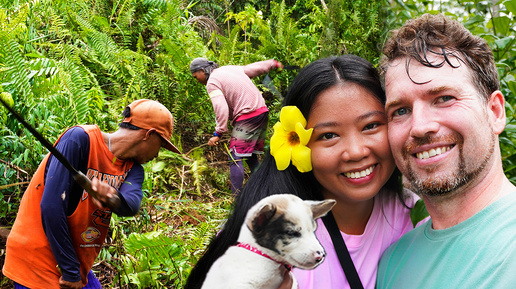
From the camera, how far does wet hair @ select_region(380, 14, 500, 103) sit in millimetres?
1131

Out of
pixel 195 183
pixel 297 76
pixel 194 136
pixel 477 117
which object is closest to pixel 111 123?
pixel 194 136

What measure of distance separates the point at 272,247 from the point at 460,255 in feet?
2.12

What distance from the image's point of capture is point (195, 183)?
1.53m

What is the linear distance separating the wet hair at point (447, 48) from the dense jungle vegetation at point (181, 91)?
13cm

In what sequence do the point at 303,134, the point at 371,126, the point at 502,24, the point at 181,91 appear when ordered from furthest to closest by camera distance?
the point at 181,91, the point at 502,24, the point at 371,126, the point at 303,134

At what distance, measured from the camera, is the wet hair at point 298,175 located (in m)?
0.85

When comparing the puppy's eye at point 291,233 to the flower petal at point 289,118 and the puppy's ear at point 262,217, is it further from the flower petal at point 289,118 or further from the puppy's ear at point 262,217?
the flower petal at point 289,118

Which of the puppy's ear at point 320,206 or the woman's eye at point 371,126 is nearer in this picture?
the puppy's ear at point 320,206

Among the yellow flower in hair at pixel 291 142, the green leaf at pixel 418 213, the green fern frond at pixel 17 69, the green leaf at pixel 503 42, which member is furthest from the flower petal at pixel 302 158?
the green fern frond at pixel 17 69

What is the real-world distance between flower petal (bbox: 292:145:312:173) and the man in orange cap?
0.39 metres

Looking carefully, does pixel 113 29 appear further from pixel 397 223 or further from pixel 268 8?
pixel 397 223

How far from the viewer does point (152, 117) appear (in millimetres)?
Result: 1167

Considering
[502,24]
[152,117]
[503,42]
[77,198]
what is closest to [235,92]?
[152,117]

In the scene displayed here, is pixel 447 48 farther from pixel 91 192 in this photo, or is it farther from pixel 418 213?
pixel 91 192
